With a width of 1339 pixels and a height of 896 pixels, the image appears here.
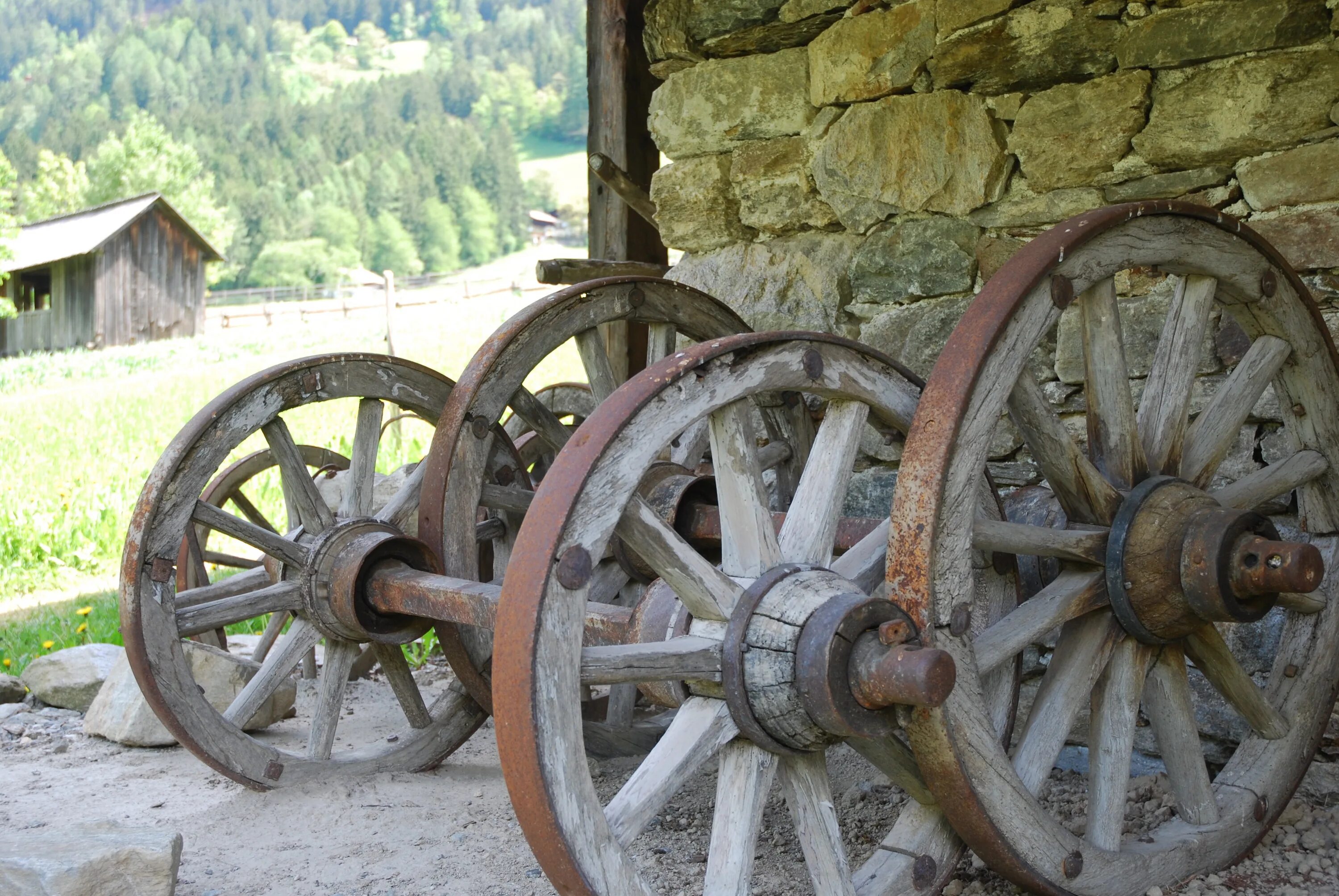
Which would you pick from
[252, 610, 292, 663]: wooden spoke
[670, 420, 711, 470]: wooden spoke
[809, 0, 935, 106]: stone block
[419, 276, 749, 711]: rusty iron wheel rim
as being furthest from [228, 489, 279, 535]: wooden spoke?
[809, 0, 935, 106]: stone block

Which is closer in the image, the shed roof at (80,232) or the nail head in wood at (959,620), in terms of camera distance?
the nail head in wood at (959,620)

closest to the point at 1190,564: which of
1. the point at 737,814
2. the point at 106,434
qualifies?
the point at 737,814

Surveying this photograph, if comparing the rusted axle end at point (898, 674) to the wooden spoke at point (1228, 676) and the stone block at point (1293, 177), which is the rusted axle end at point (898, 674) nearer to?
the wooden spoke at point (1228, 676)

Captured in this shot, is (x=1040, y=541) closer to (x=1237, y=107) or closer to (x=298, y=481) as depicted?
(x=1237, y=107)

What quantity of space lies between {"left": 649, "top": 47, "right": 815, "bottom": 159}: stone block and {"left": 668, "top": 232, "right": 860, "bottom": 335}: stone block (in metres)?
0.34

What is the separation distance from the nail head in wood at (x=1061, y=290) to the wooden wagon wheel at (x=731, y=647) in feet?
0.99

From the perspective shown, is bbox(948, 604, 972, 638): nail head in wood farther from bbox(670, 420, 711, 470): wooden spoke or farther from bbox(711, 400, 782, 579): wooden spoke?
bbox(670, 420, 711, 470): wooden spoke

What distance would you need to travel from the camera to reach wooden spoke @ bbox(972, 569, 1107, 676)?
2008 millimetres

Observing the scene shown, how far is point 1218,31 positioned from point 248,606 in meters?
2.68

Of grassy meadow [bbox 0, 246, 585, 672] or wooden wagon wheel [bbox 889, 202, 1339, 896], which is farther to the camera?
grassy meadow [bbox 0, 246, 585, 672]

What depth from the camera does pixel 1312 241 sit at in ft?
8.66

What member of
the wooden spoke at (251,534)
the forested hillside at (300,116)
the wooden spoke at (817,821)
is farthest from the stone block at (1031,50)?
the forested hillside at (300,116)

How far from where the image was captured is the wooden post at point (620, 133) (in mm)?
4332

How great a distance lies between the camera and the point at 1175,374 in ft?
7.41
